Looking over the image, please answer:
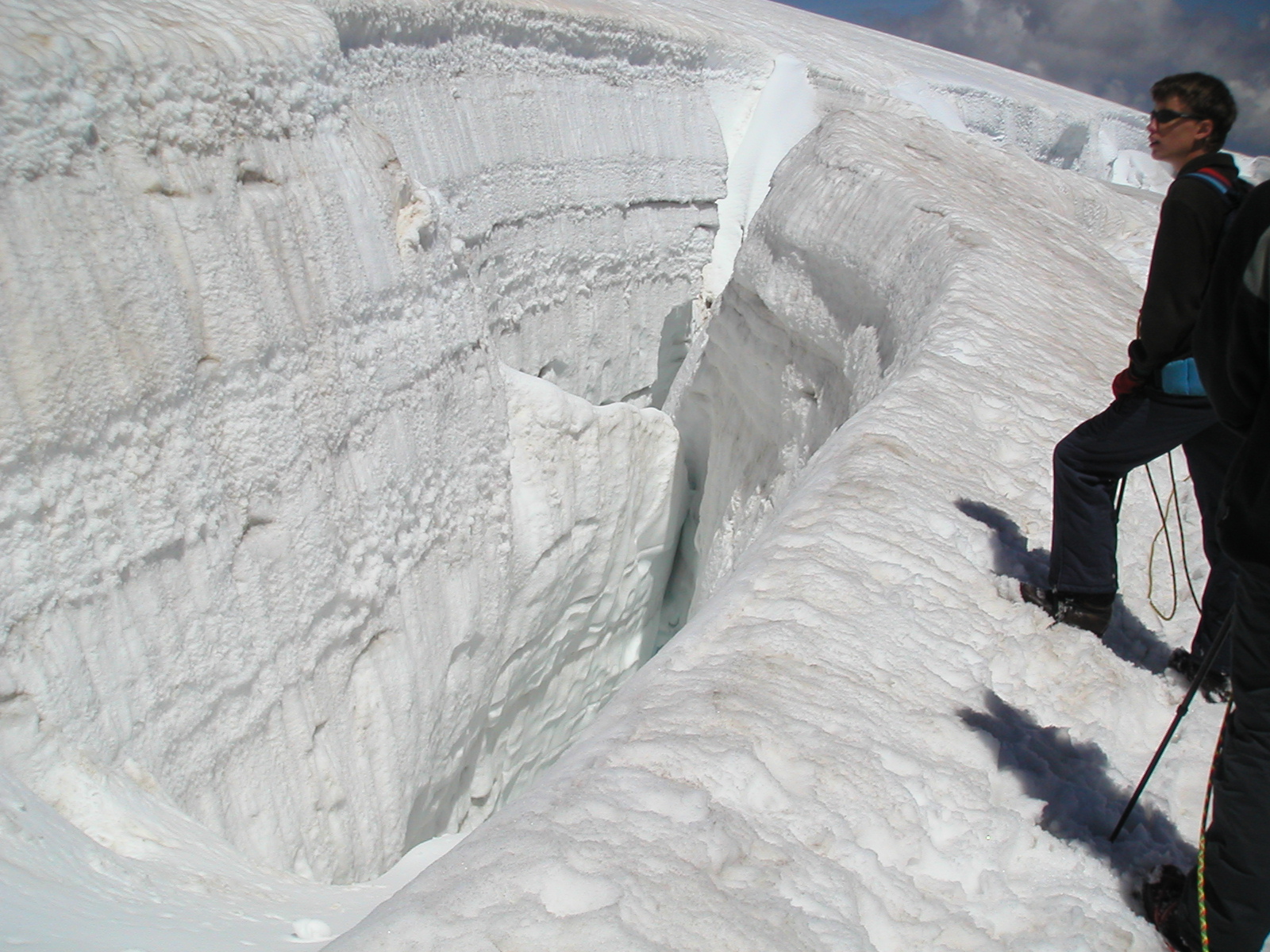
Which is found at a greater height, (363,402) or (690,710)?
(690,710)

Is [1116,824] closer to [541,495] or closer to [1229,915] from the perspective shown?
[1229,915]

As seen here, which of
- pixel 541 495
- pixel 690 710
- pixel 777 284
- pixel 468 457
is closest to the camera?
pixel 690 710

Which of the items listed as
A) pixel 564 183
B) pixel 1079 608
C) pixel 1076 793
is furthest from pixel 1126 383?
pixel 564 183

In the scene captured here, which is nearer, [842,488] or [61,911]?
[61,911]

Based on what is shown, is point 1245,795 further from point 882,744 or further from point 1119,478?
point 1119,478

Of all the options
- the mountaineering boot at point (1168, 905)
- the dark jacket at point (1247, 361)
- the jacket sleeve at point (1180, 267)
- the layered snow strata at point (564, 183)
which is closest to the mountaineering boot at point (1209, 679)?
the mountaineering boot at point (1168, 905)

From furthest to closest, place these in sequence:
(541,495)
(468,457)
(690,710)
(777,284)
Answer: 1. (777,284)
2. (541,495)
3. (468,457)
4. (690,710)

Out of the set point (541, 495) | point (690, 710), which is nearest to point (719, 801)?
point (690, 710)

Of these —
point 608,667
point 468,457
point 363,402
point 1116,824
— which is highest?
point 1116,824
